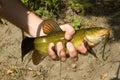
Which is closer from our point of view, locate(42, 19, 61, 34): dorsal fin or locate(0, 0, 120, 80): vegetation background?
locate(42, 19, 61, 34): dorsal fin

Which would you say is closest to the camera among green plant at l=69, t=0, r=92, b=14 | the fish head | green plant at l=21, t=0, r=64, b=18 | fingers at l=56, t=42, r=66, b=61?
the fish head

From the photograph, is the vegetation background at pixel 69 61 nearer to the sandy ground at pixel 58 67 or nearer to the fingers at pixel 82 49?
the sandy ground at pixel 58 67

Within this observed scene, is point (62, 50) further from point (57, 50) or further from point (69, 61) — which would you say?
point (69, 61)

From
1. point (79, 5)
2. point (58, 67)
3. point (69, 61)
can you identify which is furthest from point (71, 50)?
point (79, 5)

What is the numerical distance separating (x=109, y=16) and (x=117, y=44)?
80cm

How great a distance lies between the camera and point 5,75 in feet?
17.1

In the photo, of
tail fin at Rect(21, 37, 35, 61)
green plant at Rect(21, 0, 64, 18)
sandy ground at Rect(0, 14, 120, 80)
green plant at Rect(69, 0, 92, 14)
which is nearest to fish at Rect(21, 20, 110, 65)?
tail fin at Rect(21, 37, 35, 61)

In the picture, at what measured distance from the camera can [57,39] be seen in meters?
2.53

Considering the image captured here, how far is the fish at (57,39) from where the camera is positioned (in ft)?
7.90

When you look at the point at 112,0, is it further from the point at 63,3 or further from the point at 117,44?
the point at 117,44

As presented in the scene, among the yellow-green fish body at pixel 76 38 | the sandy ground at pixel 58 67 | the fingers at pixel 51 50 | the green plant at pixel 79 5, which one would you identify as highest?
the yellow-green fish body at pixel 76 38

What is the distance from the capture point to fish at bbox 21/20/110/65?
2.41 meters

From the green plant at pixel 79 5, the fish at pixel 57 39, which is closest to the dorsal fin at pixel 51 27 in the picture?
the fish at pixel 57 39

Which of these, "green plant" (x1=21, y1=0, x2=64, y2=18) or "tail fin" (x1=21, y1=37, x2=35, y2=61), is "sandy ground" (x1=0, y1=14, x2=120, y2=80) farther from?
"tail fin" (x1=21, y1=37, x2=35, y2=61)
